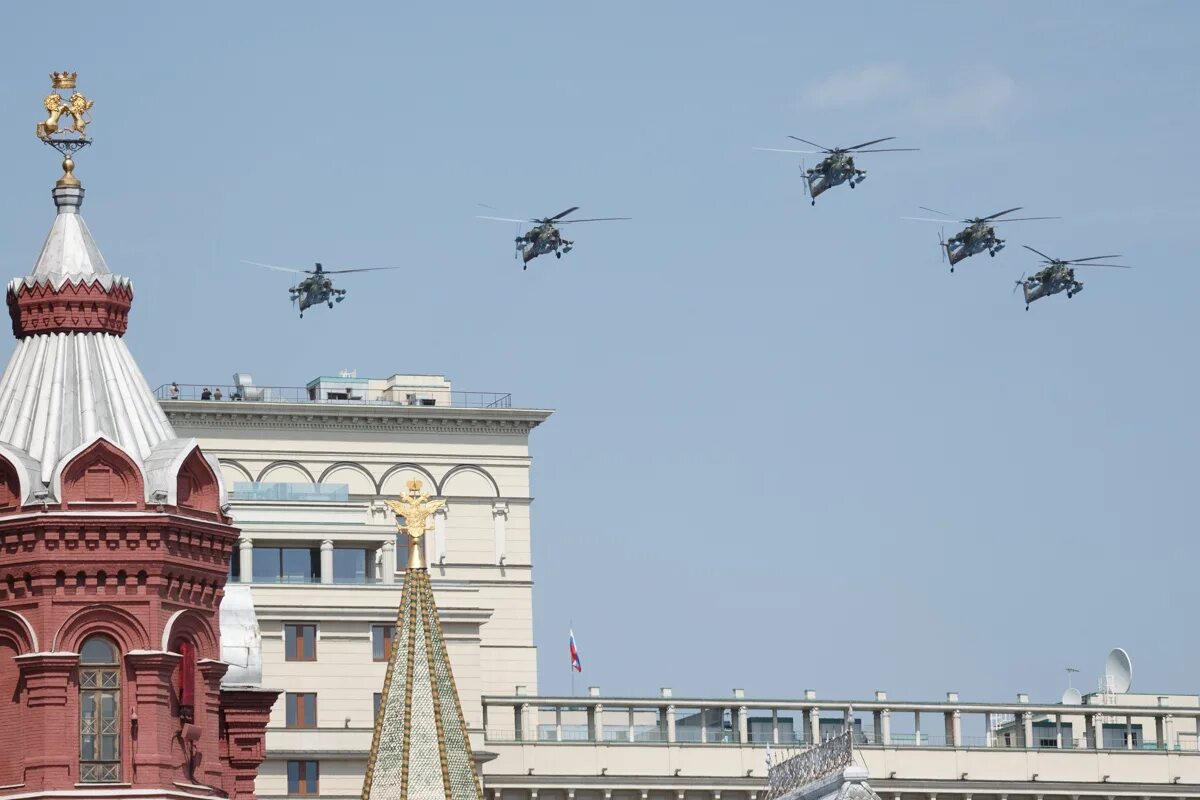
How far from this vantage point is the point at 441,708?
72875 mm

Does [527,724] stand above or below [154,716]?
above

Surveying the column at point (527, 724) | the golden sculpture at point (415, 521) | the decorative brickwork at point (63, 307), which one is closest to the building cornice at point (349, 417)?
the column at point (527, 724)

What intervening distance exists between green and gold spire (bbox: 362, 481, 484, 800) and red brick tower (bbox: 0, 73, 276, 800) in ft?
17.2

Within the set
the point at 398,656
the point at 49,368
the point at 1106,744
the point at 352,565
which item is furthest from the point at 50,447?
the point at 1106,744

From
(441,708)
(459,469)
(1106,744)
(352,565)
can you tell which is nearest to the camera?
(441,708)

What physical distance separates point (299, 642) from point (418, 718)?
48620 mm

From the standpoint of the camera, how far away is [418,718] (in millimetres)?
72812

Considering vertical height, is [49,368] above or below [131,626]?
above

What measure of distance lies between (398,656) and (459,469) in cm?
7669

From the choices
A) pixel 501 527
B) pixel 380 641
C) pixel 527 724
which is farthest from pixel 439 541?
pixel 380 641

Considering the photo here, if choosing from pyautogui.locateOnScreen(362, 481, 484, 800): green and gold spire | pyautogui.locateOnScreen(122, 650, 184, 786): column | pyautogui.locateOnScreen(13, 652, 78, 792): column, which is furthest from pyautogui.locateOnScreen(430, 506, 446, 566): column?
pyautogui.locateOnScreen(13, 652, 78, 792): column

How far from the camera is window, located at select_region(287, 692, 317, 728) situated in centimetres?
11938

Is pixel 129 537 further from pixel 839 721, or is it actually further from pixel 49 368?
pixel 839 721

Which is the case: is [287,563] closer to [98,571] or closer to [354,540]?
[354,540]
